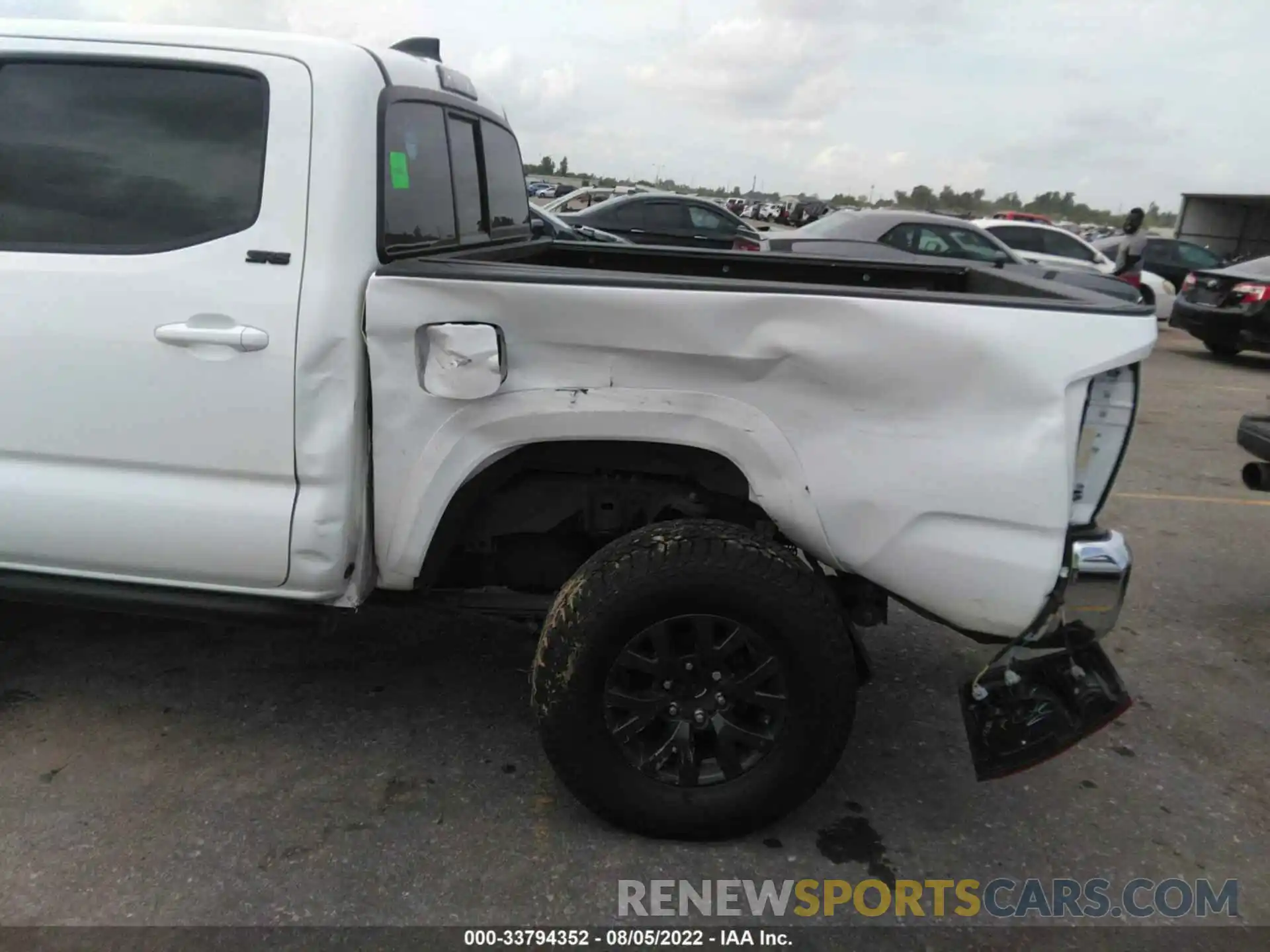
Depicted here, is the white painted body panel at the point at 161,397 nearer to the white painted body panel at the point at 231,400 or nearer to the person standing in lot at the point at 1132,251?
the white painted body panel at the point at 231,400

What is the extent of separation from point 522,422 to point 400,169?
34.2 inches

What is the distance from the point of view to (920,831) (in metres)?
2.80

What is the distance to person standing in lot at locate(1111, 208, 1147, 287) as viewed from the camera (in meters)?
12.8

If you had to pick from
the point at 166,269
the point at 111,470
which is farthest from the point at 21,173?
the point at 111,470

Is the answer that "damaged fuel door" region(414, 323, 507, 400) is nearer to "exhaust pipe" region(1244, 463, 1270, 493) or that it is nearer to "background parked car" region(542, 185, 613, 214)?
"exhaust pipe" region(1244, 463, 1270, 493)

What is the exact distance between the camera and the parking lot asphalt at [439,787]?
2.46 meters

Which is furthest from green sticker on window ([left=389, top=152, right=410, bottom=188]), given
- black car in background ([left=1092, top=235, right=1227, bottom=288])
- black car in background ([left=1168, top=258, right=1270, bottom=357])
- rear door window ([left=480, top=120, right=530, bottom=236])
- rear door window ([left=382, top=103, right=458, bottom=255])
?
black car in background ([left=1092, top=235, right=1227, bottom=288])

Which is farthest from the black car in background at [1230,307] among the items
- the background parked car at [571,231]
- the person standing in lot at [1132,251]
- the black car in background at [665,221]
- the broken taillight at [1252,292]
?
the background parked car at [571,231]

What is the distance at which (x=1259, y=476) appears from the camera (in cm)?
418

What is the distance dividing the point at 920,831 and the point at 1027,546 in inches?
37.9

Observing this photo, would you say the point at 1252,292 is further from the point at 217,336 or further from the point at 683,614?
the point at 217,336

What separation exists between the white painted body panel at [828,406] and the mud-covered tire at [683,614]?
0.17 m

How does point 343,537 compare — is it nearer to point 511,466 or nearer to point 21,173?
point 511,466

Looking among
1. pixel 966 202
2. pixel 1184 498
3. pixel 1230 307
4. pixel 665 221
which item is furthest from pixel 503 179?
pixel 966 202
